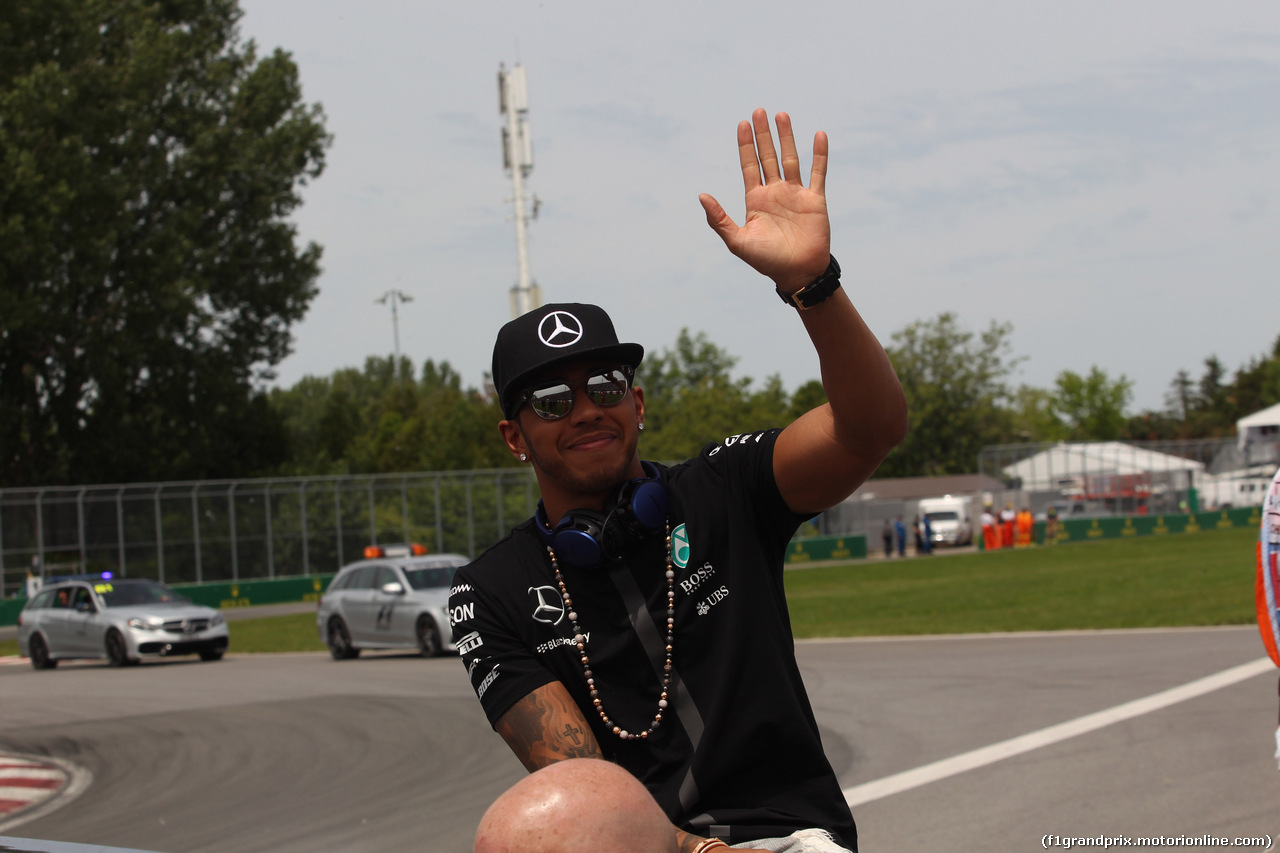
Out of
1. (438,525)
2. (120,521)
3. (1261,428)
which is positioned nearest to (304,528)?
(438,525)

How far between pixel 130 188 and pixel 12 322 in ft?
20.7

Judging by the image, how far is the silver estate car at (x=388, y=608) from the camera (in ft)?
65.4

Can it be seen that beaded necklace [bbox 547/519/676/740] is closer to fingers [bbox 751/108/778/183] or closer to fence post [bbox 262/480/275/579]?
fingers [bbox 751/108/778/183]

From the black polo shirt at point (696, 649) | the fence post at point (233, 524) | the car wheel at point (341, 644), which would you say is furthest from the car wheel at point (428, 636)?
the fence post at point (233, 524)

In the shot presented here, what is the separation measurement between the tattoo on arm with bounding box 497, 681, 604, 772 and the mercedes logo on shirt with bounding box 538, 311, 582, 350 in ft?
2.15

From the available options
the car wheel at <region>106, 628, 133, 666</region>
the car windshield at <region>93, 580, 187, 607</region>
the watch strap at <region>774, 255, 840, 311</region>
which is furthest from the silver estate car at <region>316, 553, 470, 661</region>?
the watch strap at <region>774, 255, 840, 311</region>

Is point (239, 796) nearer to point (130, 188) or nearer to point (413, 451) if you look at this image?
point (130, 188)

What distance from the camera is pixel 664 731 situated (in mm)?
2514

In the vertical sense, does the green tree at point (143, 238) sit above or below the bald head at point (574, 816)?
above

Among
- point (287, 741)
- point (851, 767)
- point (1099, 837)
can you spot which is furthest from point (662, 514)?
point (287, 741)

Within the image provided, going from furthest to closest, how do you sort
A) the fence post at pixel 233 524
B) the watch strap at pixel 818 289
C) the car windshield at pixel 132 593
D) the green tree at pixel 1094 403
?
1. the green tree at pixel 1094 403
2. the fence post at pixel 233 524
3. the car windshield at pixel 132 593
4. the watch strap at pixel 818 289

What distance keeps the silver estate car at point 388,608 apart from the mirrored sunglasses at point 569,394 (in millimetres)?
17072

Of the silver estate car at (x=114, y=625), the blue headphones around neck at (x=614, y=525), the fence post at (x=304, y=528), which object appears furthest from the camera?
the fence post at (x=304, y=528)

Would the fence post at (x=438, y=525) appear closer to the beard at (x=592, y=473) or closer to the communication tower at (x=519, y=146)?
the communication tower at (x=519, y=146)
